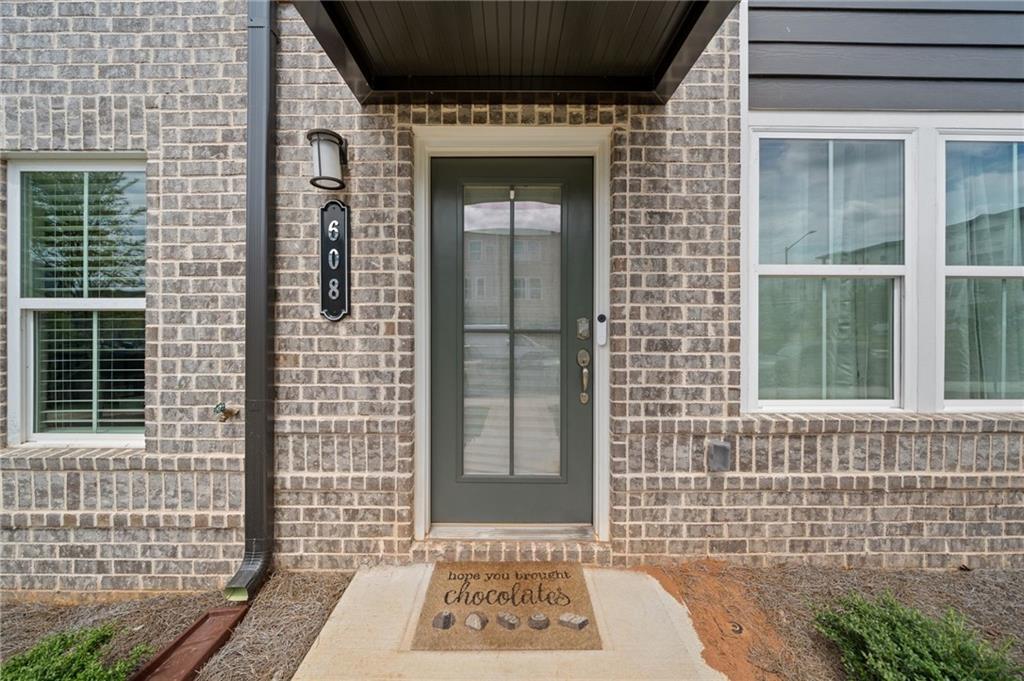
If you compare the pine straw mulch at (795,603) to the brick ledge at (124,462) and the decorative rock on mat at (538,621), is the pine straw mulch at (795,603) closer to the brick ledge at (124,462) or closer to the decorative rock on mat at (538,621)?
the decorative rock on mat at (538,621)

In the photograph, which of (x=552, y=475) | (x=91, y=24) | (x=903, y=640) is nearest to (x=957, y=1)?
(x=903, y=640)

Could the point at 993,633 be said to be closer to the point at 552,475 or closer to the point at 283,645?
the point at 552,475

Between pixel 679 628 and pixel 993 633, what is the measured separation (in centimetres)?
141

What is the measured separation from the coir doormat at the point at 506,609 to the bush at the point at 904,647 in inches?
36.9

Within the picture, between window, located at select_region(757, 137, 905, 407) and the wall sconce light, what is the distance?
86.3 inches

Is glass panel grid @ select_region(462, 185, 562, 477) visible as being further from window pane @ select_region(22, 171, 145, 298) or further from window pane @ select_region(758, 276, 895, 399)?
window pane @ select_region(22, 171, 145, 298)

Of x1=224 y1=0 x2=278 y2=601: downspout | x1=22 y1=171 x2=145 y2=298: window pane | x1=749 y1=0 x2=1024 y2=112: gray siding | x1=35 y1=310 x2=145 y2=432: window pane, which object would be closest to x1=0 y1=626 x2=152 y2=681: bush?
x1=224 y1=0 x2=278 y2=601: downspout

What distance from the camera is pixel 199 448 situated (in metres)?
2.20

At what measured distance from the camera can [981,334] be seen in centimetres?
239

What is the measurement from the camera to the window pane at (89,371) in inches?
91.8

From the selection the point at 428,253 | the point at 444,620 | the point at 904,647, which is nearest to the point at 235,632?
the point at 444,620

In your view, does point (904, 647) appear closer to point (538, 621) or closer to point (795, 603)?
point (795, 603)

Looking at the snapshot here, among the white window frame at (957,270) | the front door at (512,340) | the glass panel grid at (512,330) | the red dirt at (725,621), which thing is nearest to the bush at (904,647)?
the red dirt at (725,621)

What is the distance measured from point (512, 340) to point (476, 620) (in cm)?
130
